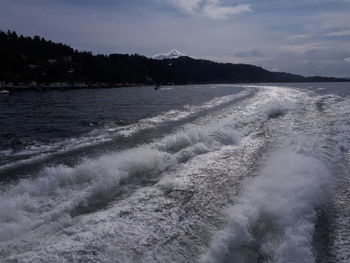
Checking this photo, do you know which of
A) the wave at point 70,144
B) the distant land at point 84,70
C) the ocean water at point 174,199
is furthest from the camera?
the distant land at point 84,70

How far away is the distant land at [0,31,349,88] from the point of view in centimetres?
9831

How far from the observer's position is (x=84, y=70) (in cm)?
12556

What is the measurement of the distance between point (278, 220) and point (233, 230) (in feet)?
3.97

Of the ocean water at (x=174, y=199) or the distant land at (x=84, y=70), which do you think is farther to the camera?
the distant land at (x=84, y=70)

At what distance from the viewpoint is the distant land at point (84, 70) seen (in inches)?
3871

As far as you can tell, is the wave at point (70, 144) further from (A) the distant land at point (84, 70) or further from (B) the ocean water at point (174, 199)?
(A) the distant land at point (84, 70)

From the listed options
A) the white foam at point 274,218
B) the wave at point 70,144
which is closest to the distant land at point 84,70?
the wave at point 70,144

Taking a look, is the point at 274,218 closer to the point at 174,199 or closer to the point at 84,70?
the point at 174,199

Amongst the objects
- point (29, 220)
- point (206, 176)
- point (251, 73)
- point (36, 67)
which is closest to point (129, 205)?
point (29, 220)

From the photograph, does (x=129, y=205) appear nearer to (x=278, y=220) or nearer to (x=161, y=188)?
(x=161, y=188)

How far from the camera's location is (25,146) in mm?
12867

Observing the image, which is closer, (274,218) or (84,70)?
(274,218)

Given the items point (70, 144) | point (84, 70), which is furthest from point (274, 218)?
point (84, 70)

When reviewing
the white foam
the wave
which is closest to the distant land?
the wave
